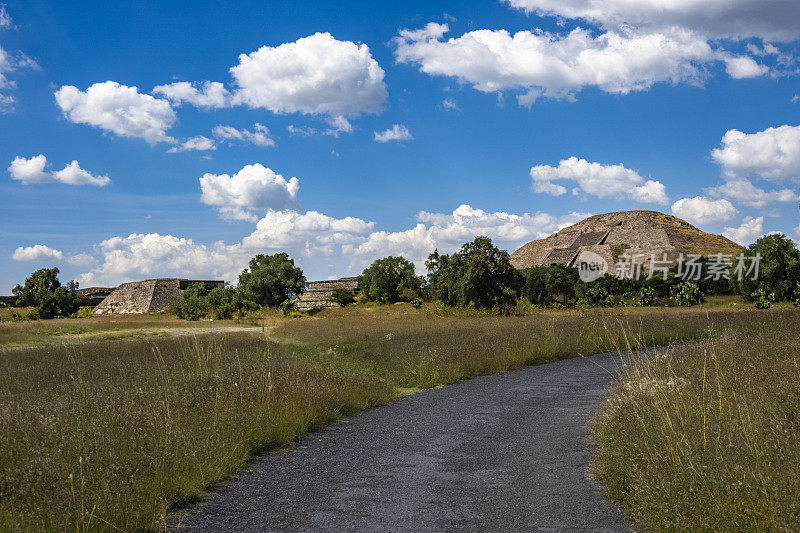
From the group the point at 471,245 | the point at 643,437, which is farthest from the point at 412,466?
the point at 471,245

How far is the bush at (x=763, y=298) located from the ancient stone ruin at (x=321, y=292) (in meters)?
35.6

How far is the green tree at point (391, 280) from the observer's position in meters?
54.9

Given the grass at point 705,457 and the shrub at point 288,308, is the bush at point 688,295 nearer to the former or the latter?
the shrub at point 288,308

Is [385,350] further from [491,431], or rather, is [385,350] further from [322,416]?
[491,431]

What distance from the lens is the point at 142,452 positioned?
5.70 m

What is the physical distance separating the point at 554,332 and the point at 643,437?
15374 mm

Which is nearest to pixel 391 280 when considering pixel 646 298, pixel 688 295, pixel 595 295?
pixel 595 295

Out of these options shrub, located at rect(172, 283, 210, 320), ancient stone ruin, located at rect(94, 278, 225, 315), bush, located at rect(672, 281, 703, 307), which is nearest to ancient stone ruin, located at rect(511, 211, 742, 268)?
bush, located at rect(672, 281, 703, 307)

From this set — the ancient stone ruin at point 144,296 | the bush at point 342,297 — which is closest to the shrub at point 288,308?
the bush at point 342,297

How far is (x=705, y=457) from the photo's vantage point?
4.73 metres

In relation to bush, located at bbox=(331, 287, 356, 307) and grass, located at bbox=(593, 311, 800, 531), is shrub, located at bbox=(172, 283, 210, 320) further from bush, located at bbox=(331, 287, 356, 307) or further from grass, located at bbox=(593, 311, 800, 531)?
grass, located at bbox=(593, 311, 800, 531)

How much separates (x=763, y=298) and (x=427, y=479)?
140 ft

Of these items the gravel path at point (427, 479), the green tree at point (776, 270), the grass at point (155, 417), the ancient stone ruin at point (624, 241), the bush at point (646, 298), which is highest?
the ancient stone ruin at point (624, 241)

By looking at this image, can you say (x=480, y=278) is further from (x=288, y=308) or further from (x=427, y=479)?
(x=427, y=479)
